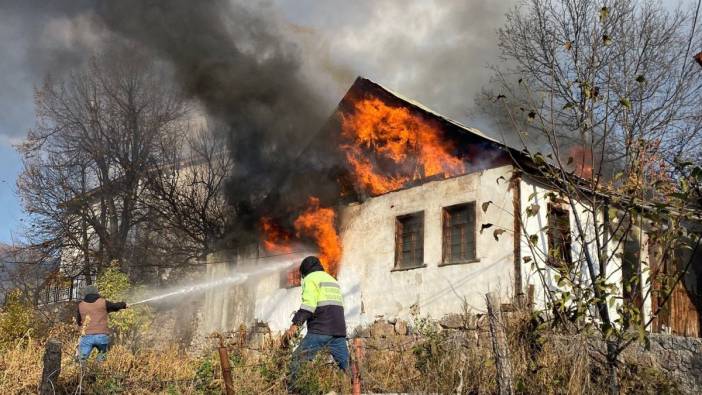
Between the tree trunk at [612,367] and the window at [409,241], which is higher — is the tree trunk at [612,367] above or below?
below

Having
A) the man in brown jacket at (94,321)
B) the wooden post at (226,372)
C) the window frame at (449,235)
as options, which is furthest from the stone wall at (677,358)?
the man in brown jacket at (94,321)

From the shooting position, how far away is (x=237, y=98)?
17.0m

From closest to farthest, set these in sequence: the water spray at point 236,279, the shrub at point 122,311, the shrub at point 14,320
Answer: the shrub at point 14,320 < the shrub at point 122,311 < the water spray at point 236,279

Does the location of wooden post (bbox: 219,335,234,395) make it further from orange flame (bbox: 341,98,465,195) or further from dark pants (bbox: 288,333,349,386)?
orange flame (bbox: 341,98,465,195)

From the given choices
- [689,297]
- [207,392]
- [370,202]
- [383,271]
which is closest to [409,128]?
[370,202]

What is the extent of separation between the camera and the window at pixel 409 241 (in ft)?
46.0

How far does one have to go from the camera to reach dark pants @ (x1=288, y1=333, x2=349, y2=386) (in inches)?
262

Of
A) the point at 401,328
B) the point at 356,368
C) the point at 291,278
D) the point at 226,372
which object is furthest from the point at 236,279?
the point at 226,372

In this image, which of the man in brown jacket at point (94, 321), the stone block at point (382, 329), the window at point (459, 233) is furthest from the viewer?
the stone block at point (382, 329)

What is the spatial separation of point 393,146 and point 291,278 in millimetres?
4561

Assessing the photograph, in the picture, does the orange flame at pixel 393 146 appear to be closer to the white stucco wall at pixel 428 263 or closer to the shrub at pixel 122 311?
the white stucco wall at pixel 428 263

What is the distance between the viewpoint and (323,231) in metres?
16.3

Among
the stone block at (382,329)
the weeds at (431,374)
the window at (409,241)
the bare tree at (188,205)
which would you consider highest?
the bare tree at (188,205)

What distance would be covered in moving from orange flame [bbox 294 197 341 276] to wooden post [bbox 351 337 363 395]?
8425 millimetres
